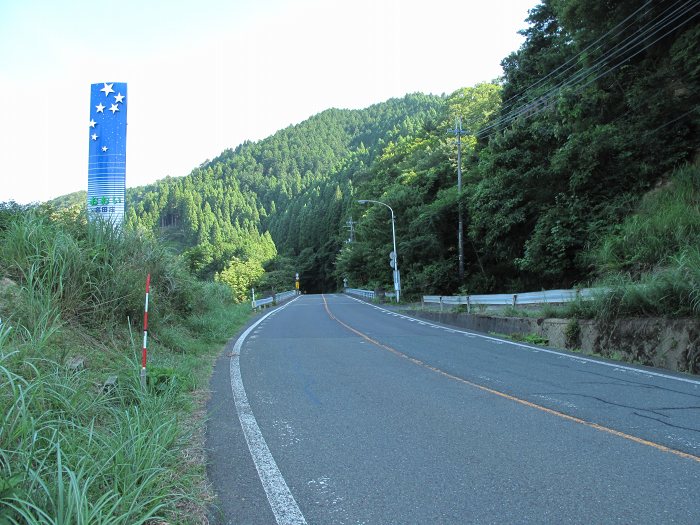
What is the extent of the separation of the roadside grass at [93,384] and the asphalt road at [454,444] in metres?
0.45

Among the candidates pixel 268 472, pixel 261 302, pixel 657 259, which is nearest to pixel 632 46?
pixel 657 259

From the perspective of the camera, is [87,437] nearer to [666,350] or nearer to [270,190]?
[666,350]

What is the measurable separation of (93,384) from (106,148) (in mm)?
6942

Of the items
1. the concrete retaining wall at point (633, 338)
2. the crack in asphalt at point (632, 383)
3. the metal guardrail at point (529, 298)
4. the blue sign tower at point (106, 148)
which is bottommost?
the crack in asphalt at point (632, 383)

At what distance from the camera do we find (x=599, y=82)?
18.7m

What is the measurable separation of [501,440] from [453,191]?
30.2 metres

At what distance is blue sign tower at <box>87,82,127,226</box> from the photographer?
1068 centimetres

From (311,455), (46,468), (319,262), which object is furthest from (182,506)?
(319,262)

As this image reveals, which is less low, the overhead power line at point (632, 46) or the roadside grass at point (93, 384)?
the overhead power line at point (632, 46)

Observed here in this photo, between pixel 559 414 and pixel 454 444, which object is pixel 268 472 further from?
pixel 559 414

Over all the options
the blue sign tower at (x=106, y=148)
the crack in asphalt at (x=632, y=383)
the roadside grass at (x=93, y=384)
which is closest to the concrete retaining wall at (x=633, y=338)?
Answer: the crack in asphalt at (x=632, y=383)

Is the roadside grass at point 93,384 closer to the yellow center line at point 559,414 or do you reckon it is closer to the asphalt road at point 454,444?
the asphalt road at point 454,444

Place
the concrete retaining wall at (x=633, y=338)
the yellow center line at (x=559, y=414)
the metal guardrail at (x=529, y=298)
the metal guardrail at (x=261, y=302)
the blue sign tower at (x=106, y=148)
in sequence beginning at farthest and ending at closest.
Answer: the metal guardrail at (x=261, y=302) → the metal guardrail at (x=529, y=298) → the blue sign tower at (x=106, y=148) → the concrete retaining wall at (x=633, y=338) → the yellow center line at (x=559, y=414)

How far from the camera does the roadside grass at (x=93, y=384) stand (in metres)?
2.99
